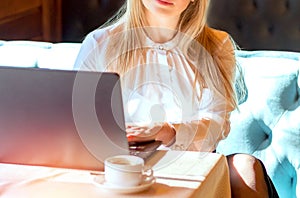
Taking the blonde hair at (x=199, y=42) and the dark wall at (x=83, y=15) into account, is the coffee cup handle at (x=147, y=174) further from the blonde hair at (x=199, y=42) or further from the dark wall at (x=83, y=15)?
the dark wall at (x=83, y=15)

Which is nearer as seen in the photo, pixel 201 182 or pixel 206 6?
pixel 201 182

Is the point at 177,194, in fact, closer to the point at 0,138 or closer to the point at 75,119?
the point at 75,119

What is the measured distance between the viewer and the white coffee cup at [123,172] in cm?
98

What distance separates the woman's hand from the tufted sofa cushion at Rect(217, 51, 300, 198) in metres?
0.48

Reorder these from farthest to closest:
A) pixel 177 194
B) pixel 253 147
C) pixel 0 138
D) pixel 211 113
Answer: pixel 253 147 < pixel 211 113 < pixel 0 138 < pixel 177 194

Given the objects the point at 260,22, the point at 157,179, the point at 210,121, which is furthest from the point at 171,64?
the point at 260,22

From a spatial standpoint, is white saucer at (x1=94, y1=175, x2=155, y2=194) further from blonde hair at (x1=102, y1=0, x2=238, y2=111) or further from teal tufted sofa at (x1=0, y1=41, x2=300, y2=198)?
teal tufted sofa at (x1=0, y1=41, x2=300, y2=198)

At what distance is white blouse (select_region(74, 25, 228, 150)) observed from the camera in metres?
1.45

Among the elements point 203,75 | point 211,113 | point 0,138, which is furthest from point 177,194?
point 203,75

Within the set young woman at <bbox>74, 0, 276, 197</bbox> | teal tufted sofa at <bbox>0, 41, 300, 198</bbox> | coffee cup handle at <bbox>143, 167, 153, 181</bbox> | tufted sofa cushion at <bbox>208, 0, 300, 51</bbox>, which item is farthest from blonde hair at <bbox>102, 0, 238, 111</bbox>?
tufted sofa cushion at <bbox>208, 0, 300, 51</bbox>

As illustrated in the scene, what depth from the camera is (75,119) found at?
3.40 ft

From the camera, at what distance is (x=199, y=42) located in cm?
159

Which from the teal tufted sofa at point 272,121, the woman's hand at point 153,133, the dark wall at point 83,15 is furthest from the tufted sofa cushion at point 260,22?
the woman's hand at point 153,133

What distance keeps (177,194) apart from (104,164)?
0.48ft
